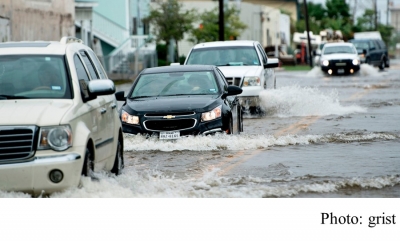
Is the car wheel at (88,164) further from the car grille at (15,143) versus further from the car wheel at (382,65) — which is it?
the car wheel at (382,65)

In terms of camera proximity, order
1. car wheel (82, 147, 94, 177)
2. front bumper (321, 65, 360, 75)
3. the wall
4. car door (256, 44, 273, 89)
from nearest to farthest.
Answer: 1. car wheel (82, 147, 94, 177)
2. car door (256, 44, 273, 89)
3. the wall
4. front bumper (321, 65, 360, 75)

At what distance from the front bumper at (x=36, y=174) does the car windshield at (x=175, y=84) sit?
7702 mm

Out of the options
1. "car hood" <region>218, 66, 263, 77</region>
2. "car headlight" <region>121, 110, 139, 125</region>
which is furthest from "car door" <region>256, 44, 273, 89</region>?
"car headlight" <region>121, 110, 139, 125</region>

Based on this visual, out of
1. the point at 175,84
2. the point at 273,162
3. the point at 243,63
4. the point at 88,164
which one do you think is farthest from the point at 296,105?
the point at 88,164

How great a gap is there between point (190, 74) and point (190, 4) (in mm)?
65359

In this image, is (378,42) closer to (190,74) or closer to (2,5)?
(2,5)

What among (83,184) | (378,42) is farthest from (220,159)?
(378,42)

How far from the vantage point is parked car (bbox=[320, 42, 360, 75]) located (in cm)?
4916

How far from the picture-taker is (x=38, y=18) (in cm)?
4078

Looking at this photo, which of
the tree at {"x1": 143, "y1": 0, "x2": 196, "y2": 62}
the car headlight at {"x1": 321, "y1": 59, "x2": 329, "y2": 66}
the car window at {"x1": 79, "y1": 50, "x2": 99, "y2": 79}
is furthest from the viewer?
the tree at {"x1": 143, "y1": 0, "x2": 196, "y2": 62}

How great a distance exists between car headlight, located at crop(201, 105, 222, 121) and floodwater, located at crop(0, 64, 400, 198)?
305 millimetres

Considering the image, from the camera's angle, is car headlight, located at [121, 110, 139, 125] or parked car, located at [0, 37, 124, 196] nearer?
parked car, located at [0, 37, 124, 196]

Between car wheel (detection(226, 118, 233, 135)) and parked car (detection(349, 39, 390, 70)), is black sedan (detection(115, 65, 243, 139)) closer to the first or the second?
car wheel (detection(226, 118, 233, 135))

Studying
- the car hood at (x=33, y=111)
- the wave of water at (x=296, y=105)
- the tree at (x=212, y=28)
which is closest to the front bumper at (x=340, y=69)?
the tree at (x=212, y=28)
